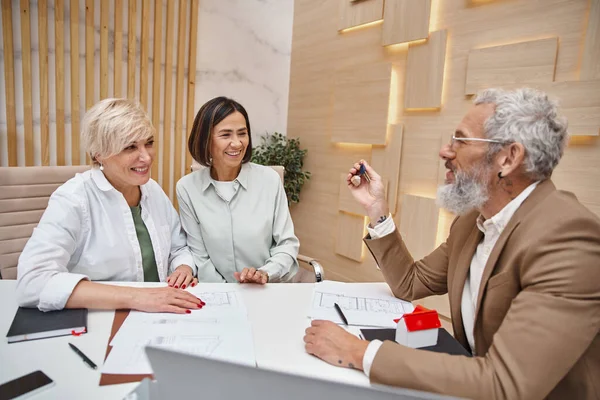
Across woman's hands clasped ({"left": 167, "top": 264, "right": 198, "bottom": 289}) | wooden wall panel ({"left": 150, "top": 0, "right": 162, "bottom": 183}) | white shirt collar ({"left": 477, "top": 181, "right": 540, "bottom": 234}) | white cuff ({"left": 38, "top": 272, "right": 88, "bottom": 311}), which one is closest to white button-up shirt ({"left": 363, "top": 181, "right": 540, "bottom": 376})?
white shirt collar ({"left": 477, "top": 181, "right": 540, "bottom": 234})

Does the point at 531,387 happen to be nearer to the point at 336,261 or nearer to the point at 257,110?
the point at 336,261

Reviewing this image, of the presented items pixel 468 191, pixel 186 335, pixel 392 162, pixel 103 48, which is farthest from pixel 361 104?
pixel 186 335

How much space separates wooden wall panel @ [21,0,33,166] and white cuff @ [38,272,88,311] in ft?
7.67

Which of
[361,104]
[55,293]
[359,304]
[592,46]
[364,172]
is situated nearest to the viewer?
[55,293]

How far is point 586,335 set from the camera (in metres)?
1.02

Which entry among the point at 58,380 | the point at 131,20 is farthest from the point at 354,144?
the point at 58,380

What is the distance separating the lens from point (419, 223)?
3.38 metres

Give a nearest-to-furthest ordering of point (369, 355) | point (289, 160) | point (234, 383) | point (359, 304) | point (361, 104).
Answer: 1. point (234, 383)
2. point (369, 355)
3. point (359, 304)
4. point (361, 104)
5. point (289, 160)

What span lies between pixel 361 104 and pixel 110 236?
8.98 feet

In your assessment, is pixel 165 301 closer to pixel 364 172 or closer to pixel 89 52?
pixel 364 172

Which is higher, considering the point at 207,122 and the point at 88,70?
the point at 88,70

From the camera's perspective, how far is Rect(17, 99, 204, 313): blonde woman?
1.42 meters

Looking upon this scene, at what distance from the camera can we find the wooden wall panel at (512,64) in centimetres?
255

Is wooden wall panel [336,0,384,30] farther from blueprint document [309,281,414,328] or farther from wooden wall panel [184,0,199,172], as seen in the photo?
blueprint document [309,281,414,328]
